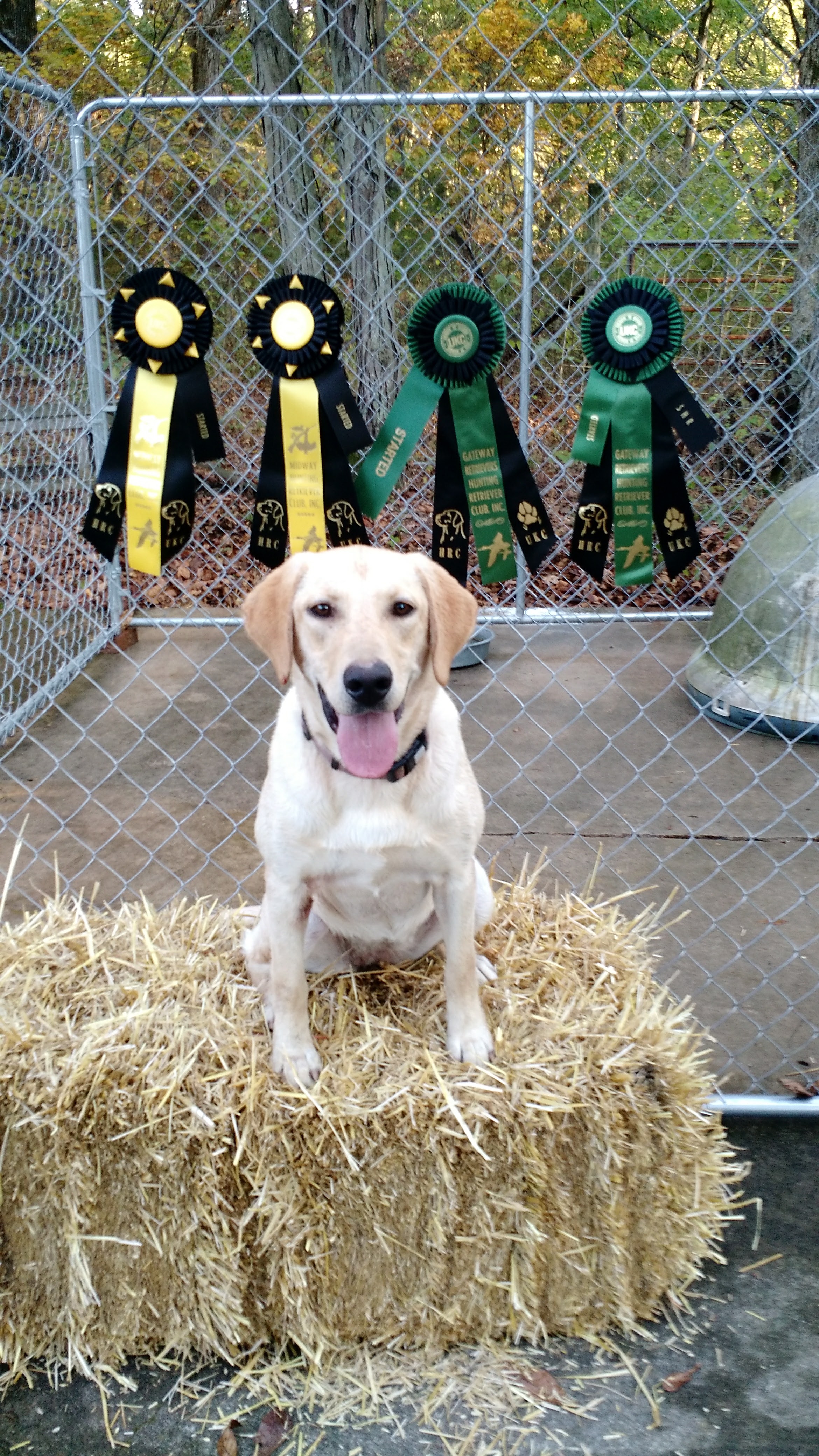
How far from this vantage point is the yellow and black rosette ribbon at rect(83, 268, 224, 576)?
2.36m

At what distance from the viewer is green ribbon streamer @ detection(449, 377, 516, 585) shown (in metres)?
2.43

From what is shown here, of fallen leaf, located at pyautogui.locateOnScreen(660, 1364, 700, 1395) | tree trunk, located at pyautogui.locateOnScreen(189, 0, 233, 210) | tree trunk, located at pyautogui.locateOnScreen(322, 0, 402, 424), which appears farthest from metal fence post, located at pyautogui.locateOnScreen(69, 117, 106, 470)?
fallen leaf, located at pyautogui.locateOnScreen(660, 1364, 700, 1395)

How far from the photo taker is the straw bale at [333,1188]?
6.10 feet

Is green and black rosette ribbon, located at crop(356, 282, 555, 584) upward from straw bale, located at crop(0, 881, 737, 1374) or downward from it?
upward

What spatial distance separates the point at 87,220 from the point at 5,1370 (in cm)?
461

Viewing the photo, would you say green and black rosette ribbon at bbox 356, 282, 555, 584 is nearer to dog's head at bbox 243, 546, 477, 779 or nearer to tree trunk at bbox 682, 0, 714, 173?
dog's head at bbox 243, 546, 477, 779

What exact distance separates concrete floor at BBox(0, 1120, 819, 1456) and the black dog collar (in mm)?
1071

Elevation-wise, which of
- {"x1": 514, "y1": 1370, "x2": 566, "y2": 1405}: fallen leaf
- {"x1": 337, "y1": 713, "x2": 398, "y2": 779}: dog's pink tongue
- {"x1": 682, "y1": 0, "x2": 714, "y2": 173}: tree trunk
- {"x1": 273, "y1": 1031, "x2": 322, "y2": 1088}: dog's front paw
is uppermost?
{"x1": 682, "y1": 0, "x2": 714, "y2": 173}: tree trunk

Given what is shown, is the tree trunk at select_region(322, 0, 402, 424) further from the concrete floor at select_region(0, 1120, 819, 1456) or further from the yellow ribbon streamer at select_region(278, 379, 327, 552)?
the concrete floor at select_region(0, 1120, 819, 1456)

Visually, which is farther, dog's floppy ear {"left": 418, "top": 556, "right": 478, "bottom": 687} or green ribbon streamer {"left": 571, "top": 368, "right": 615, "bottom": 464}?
green ribbon streamer {"left": 571, "top": 368, "right": 615, "bottom": 464}

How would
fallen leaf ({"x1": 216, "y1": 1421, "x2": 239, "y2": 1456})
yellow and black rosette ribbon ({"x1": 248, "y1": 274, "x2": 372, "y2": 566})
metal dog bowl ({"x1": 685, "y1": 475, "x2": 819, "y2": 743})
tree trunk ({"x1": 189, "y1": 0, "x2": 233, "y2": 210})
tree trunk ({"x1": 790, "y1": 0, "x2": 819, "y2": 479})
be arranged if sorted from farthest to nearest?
tree trunk ({"x1": 189, "y1": 0, "x2": 233, "y2": 210}), tree trunk ({"x1": 790, "y1": 0, "x2": 819, "y2": 479}), metal dog bowl ({"x1": 685, "y1": 475, "x2": 819, "y2": 743}), yellow and black rosette ribbon ({"x1": 248, "y1": 274, "x2": 372, "y2": 566}), fallen leaf ({"x1": 216, "y1": 1421, "x2": 239, "y2": 1456})

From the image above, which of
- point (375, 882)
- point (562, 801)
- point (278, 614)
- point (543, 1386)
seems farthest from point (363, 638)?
point (562, 801)

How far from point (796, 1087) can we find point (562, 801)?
166 cm

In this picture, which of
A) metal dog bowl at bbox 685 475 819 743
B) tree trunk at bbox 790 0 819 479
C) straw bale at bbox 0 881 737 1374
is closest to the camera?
straw bale at bbox 0 881 737 1374
